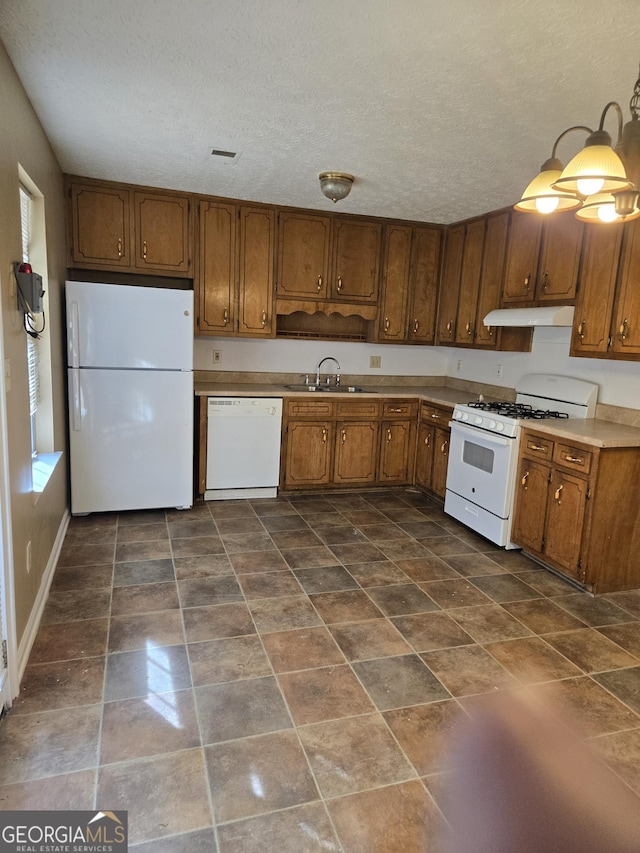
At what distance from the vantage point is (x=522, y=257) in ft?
12.9

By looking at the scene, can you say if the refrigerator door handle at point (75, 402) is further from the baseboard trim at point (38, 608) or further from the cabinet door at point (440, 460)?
the cabinet door at point (440, 460)

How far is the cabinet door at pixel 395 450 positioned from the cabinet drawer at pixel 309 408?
54 cm

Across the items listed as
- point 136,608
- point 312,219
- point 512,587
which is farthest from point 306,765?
point 312,219

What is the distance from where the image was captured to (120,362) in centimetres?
372

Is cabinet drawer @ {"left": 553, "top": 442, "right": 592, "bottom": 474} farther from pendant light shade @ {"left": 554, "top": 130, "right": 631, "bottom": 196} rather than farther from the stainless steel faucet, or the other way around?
the stainless steel faucet

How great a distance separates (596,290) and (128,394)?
3.08 meters

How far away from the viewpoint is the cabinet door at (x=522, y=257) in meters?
3.80

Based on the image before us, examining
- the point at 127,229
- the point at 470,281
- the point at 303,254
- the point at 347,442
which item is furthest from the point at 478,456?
the point at 127,229

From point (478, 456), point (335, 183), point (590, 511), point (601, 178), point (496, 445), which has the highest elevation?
point (335, 183)

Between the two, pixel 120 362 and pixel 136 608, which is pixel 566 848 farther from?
pixel 120 362

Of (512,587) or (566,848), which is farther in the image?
(512,587)

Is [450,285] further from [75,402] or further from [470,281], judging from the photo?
[75,402]

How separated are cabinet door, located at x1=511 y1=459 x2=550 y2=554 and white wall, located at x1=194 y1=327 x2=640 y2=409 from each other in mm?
710

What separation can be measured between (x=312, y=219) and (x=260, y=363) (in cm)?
129
